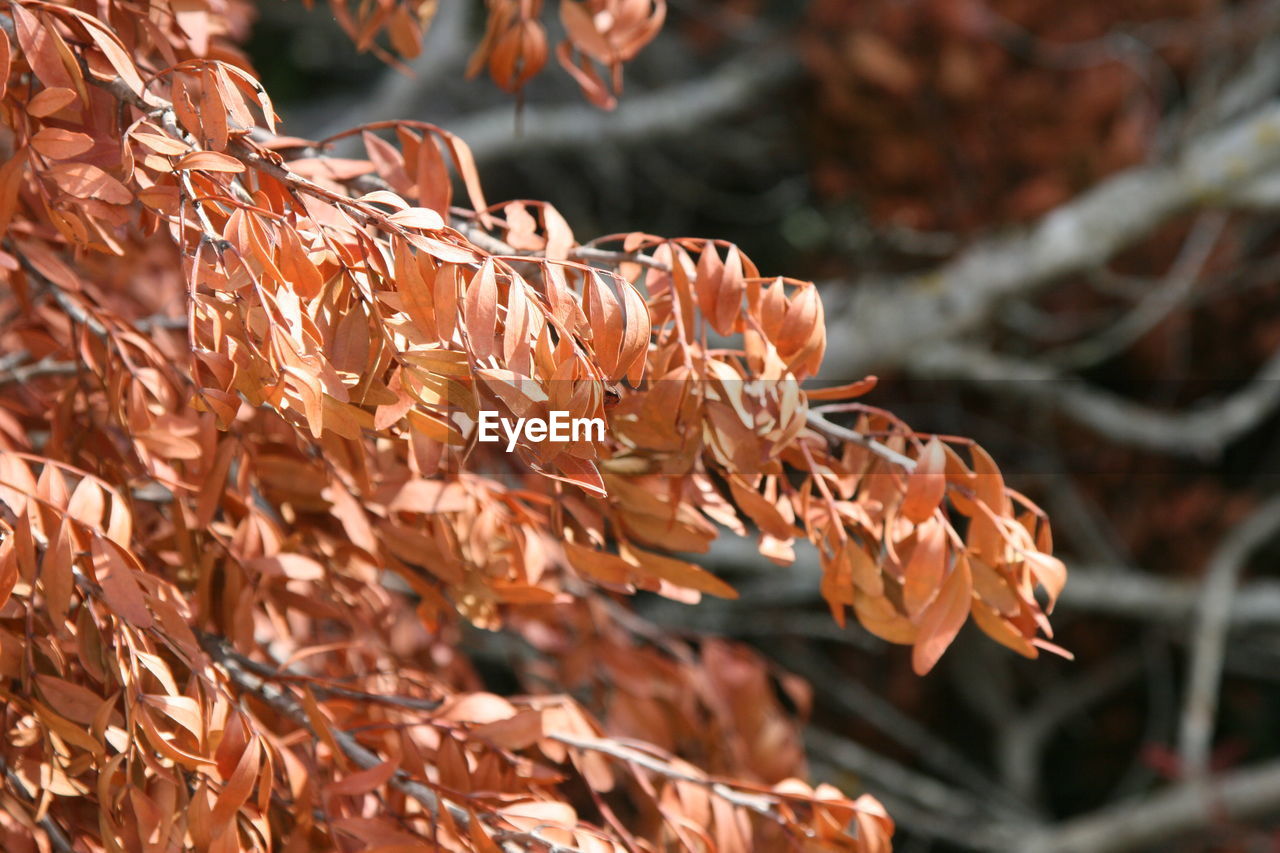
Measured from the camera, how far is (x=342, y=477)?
1.81 ft

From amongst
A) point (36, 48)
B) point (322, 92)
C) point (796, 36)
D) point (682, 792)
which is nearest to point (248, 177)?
point (36, 48)

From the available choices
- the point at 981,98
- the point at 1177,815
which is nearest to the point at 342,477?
the point at 1177,815

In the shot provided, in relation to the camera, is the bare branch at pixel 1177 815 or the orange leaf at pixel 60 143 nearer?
the orange leaf at pixel 60 143

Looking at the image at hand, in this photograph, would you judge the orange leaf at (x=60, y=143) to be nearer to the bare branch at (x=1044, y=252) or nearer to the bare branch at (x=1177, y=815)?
the bare branch at (x=1044, y=252)

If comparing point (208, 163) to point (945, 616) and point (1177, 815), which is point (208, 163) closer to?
point (945, 616)

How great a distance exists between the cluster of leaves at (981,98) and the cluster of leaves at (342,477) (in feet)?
3.99

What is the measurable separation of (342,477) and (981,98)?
1400mm

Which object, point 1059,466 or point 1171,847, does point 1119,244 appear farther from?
point 1171,847

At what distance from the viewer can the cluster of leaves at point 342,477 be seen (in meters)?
0.36

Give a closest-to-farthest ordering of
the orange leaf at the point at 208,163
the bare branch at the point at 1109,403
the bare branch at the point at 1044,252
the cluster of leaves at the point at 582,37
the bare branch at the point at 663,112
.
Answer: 1. the orange leaf at the point at 208,163
2. the cluster of leaves at the point at 582,37
3. the bare branch at the point at 1044,252
4. the bare branch at the point at 1109,403
5. the bare branch at the point at 663,112

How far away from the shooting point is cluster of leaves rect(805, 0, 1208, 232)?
1.61m

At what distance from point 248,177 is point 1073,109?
154 cm

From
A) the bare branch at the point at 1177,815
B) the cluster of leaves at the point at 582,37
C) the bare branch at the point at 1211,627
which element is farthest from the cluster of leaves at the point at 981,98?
the cluster of leaves at the point at 582,37

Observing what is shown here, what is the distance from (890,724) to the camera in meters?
1.73
